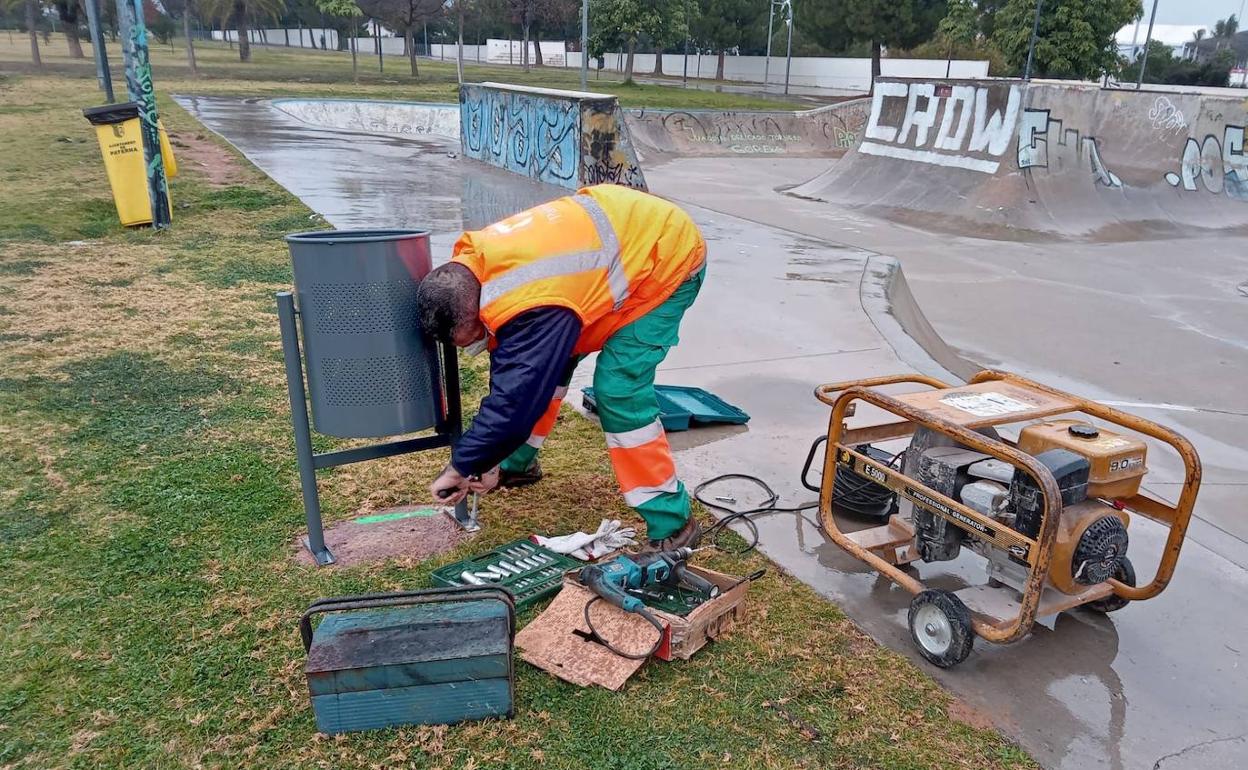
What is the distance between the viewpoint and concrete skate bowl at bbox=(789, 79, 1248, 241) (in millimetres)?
14812

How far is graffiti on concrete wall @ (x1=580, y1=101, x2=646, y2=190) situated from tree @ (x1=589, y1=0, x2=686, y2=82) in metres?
32.7

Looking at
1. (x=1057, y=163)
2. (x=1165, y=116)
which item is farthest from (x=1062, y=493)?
(x=1165, y=116)

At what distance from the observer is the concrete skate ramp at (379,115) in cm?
2841

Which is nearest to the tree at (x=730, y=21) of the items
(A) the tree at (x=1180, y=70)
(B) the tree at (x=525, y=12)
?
(B) the tree at (x=525, y=12)

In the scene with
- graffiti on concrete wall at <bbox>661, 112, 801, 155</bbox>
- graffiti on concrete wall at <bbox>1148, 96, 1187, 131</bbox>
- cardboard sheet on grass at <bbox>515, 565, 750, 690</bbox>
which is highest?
graffiti on concrete wall at <bbox>1148, 96, 1187, 131</bbox>

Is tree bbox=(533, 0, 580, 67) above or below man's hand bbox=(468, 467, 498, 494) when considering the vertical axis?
above

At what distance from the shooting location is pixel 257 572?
10.9ft

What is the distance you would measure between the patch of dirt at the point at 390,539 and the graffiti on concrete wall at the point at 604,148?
11.6 metres

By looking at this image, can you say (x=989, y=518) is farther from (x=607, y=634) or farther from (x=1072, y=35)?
(x=1072, y=35)

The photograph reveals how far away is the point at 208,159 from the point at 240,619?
1528 centimetres

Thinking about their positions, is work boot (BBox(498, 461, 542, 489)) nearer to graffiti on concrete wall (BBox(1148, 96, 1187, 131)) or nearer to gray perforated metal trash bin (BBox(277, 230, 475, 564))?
gray perforated metal trash bin (BBox(277, 230, 475, 564))

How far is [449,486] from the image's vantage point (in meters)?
3.02

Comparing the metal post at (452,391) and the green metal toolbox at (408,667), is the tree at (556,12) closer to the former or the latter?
the metal post at (452,391)

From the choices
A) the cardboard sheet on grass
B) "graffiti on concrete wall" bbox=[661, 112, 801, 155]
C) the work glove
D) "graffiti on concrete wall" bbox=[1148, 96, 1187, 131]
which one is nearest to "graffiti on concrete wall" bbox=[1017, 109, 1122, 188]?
"graffiti on concrete wall" bbox=[1148, 96, 1187, 131]
